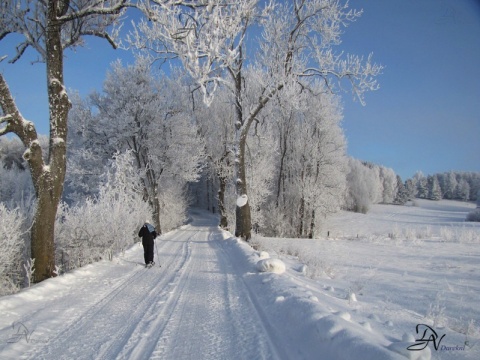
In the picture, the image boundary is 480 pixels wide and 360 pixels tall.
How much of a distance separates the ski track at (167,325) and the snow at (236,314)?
1 centimetres

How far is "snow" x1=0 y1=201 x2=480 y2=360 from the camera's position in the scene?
3.08 m

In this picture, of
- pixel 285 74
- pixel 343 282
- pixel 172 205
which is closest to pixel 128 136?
pixel 172 205

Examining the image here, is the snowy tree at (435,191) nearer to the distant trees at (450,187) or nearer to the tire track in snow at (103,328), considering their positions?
the distant trees at (450,187)

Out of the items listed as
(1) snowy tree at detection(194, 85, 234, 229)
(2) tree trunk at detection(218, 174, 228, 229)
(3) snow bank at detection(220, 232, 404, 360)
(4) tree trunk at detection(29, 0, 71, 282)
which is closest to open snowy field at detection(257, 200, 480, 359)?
(3) snow bank at detection(220, 232, 404, 360)

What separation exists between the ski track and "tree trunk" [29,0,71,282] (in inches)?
67.8

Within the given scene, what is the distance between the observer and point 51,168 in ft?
21.0

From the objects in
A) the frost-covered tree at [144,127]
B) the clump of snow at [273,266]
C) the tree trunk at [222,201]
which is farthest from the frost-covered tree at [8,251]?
the tree trunk at [222,201]

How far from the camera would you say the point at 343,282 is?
7098 mm

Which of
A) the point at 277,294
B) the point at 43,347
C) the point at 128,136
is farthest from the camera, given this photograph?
the point at 128,136

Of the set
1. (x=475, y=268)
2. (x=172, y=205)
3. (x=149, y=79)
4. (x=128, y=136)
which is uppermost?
(x=149, y=79)

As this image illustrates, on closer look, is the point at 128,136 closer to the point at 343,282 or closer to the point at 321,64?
the point at 321,64

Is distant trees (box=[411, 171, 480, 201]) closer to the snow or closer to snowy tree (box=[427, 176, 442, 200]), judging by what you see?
snowy tree (box=[427, 176, 442, 200])

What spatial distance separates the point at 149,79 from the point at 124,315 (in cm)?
2209

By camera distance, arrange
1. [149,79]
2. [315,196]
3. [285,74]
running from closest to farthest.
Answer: [285,74] → [149,79] → [315,196]
